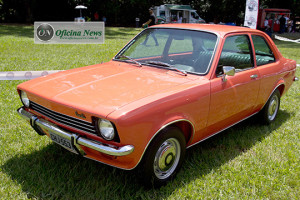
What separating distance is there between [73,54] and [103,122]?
357 inches

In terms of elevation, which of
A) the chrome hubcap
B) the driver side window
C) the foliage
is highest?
the foliage

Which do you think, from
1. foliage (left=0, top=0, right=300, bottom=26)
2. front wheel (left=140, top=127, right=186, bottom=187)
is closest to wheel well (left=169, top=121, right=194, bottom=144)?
front wheel (left=140, top=127, right=186, bottom=187)

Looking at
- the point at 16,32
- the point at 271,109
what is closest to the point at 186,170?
the point at 271,109

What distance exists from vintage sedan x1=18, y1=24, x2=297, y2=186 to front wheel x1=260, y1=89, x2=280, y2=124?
51 millimetres

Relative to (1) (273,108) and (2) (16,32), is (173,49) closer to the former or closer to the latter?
(1) (273,108)

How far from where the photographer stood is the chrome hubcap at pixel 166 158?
2855mm

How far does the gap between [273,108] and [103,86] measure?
10.5 ft

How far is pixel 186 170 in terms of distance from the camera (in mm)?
3338

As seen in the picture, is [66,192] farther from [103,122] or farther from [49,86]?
[49,86]

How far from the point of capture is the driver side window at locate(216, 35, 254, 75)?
3.58 metres

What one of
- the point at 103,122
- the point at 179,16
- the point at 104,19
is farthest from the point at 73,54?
the point at 179,16

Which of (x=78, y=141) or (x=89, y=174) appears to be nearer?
(x=78, y=141)

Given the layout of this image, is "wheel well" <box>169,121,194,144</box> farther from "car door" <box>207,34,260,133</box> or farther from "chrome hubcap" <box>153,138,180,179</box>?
"car door" <box>207,34,260,133</box>

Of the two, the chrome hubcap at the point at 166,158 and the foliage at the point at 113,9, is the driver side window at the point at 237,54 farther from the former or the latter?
the foliage at the point at 113,9
